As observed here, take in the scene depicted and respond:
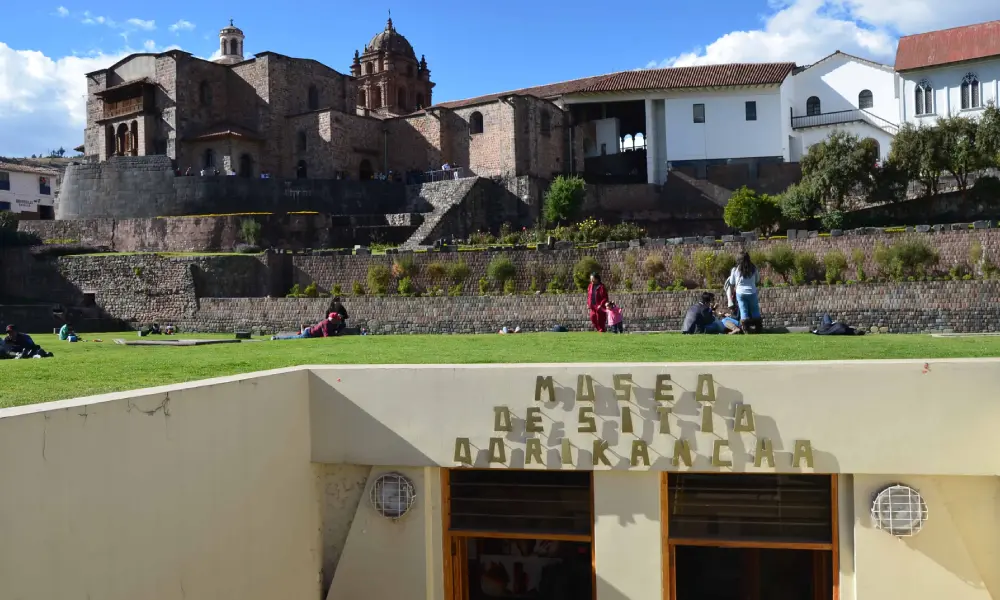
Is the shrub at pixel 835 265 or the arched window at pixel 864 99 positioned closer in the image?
the shrub at pixel 835 265

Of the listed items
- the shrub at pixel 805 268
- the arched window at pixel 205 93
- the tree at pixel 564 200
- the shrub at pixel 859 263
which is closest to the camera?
the shrub at pixel 859 263

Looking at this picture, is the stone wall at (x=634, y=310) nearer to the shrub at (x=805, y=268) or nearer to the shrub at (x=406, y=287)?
the shrub at (x=406, y=287)

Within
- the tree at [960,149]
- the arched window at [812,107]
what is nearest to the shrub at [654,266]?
the tree at [960,149]

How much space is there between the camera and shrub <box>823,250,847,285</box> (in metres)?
25.0

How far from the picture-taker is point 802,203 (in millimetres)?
33562

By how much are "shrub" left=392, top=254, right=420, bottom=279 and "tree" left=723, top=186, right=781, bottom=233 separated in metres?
13.4

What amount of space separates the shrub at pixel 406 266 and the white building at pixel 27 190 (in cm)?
3444

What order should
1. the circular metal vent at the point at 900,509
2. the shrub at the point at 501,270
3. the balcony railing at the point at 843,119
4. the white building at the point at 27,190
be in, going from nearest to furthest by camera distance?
1. the circular metal vent at the point at 900,509
2. the shrub at the point at 501,270
3. the balcony railing at the point at 843,119
4. the white building at the point at 27,190

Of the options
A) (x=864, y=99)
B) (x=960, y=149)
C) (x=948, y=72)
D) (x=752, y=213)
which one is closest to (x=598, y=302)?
(x=752, y=213)

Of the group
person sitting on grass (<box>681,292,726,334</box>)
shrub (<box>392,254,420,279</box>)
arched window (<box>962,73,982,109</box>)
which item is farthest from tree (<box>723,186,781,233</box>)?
person sitting on grass (<box>681,292,726,334</box>)

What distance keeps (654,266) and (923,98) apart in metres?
23.3

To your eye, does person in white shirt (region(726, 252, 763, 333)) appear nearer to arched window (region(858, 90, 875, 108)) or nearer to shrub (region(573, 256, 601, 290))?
shrub (region(573, 256, 601, 290))

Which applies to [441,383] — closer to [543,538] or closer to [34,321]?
[543,538]

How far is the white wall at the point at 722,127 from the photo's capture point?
43938 mm
